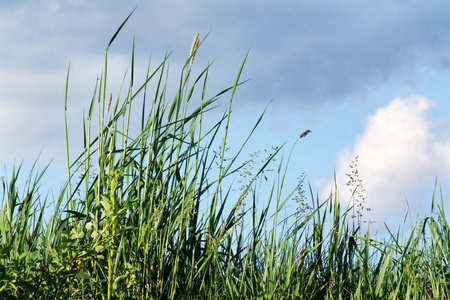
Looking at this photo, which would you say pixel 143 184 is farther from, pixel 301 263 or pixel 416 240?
pixel 416 240

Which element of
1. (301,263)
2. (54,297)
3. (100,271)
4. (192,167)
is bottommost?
(54,297)

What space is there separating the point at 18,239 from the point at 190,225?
0.97 m

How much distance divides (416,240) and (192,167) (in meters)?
1.40

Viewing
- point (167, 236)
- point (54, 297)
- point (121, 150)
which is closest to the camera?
point (54, 297)

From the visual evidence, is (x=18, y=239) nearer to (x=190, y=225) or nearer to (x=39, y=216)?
(x=39, y=216)

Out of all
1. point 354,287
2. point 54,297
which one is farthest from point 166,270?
point 354,287

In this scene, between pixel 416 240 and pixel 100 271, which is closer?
pixel 100 271

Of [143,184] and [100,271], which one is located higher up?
[143,184]

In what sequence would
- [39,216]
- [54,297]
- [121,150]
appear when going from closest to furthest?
1. [54,297]
2. [121,150]
3. [39,216]

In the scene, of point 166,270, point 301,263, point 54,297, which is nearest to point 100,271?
point 166,270

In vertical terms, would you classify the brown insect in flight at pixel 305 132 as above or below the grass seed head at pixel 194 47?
below

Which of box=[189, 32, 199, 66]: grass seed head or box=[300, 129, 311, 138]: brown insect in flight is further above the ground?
box=[189, 32, 199, 66]: grass seed head

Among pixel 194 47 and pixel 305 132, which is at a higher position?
pixel 194 47

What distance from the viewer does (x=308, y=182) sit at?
343 centimetres
